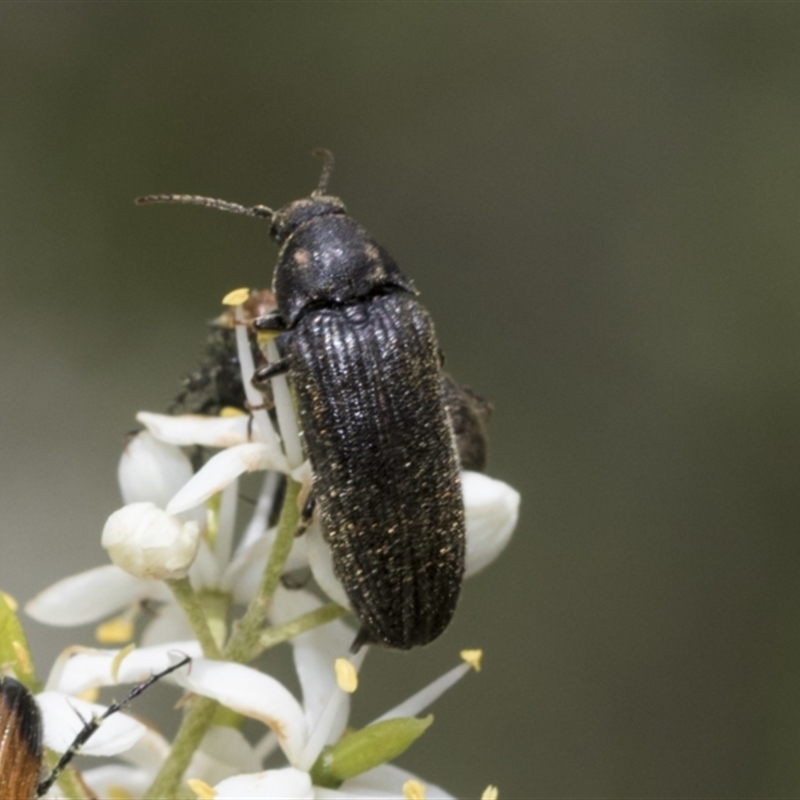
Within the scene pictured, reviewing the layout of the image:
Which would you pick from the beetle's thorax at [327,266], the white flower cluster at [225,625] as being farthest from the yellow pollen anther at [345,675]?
the beetle's thorax at [327,266]

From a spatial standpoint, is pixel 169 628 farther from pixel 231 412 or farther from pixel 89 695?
pixel 231 412

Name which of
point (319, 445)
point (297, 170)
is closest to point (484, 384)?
Result: point (297, 170)

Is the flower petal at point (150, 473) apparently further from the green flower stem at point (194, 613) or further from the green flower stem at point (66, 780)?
the green flower stem at point (66, 780)

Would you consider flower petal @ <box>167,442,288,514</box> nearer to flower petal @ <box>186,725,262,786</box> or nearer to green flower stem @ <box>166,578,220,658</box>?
green flower stem @ <box>166,578,220,658</box>

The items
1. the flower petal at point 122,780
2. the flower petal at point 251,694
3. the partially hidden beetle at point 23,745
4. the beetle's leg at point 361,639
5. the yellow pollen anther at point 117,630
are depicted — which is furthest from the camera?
Result: the yellow pollen anther at point 117,630

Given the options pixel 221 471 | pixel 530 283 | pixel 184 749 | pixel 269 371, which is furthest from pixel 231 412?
pixel 530 283

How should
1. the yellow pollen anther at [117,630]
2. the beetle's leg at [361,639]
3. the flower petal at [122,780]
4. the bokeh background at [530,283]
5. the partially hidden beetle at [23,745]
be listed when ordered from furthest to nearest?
the bokeh background at [530,283]
the yellow pollen anther at [117,630]
the flower petal at [122,780]
the beetle's leg at [361,639]
the partially hidden beetle at [23,745]
